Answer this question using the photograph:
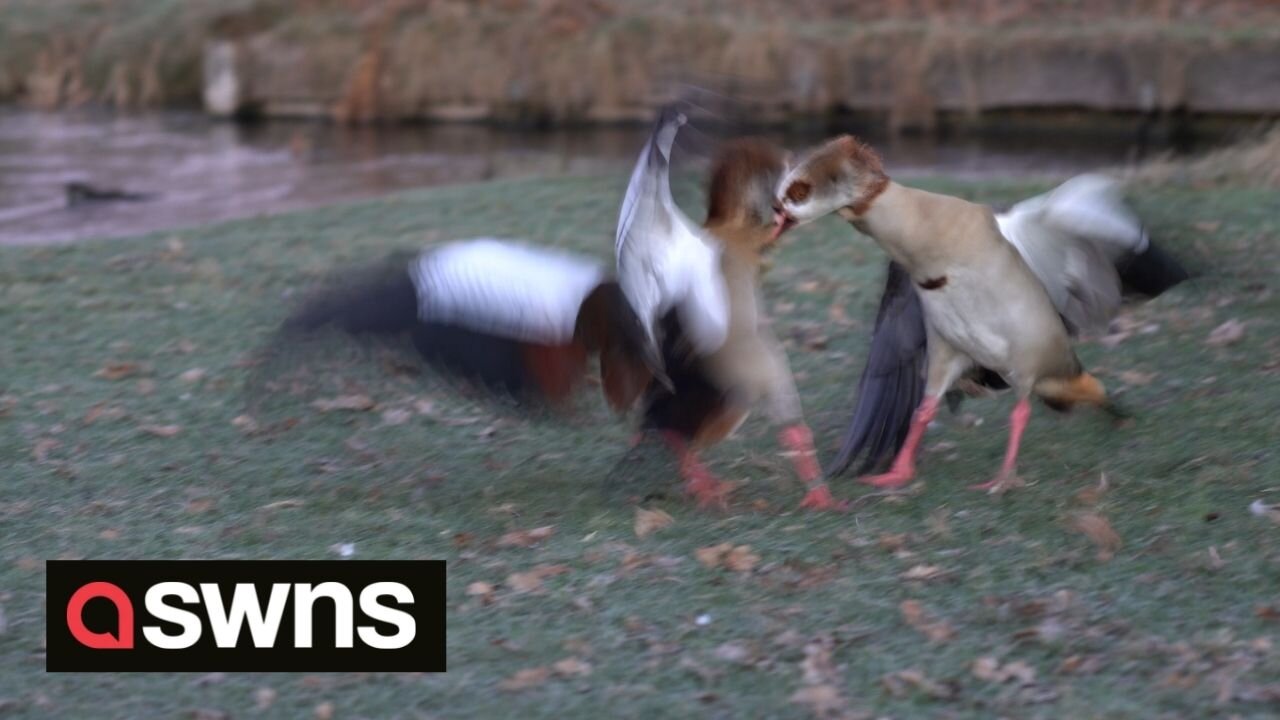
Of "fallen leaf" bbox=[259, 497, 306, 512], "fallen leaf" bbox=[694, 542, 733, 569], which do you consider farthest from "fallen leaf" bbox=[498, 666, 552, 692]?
"fallen leaf" bbox=[259, 497, 306, 512]

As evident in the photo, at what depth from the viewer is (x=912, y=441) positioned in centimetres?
477

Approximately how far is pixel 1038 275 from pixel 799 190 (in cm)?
91

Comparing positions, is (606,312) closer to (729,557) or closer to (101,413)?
(729,557)

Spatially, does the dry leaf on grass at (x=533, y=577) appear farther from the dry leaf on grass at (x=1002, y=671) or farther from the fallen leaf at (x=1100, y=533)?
the fallen leaf at (x=1100, y=533)

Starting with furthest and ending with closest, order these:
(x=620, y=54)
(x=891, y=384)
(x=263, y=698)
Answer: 1. (x=620, y=54)
2. (x=891, y=384)
3. (x=263, y=698)

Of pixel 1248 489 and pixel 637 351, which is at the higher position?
pixel 637 351

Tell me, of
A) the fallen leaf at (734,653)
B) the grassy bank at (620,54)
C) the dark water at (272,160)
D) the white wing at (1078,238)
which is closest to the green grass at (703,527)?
the fallen leaf at (734,653)

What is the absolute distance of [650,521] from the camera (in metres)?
4.50

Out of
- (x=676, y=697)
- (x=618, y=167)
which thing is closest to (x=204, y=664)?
(x=676, y=697)

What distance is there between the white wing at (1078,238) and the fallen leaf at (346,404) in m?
2.50

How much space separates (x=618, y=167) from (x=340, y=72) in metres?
6.11

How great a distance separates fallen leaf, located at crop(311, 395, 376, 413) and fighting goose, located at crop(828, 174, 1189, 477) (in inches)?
74.6

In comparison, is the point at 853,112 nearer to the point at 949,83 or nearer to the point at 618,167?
the point at 949,83

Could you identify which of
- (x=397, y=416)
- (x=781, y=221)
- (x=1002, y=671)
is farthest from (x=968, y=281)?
(x=397, y=416)
